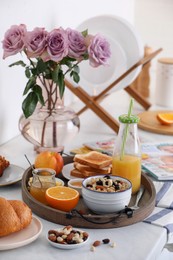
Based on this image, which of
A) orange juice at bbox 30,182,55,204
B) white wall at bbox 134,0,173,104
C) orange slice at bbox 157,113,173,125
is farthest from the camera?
white wall at bbox 134,0,173,104

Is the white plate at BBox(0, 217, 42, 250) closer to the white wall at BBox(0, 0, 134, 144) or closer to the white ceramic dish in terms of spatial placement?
the white ceramic dish

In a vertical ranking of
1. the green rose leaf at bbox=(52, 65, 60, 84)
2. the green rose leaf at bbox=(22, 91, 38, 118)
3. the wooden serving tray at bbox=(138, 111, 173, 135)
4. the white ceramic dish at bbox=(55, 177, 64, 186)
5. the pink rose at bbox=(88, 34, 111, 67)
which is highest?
the pink rose at bbox=(88, 34, 111, 67)

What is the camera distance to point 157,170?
167cm

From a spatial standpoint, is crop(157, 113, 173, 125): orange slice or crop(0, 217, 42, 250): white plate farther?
crop(157, 113, 173, 125): orange slice

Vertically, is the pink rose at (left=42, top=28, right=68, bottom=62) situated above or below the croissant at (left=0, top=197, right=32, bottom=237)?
above

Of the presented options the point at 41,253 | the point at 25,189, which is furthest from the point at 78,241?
the point at 25,189

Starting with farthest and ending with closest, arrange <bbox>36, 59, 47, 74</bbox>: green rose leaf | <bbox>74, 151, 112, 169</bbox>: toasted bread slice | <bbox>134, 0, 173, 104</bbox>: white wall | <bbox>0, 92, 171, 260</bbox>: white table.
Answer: <bbox>134, 0, 173, 104</bbox>: white wall → <bbox>36, 59, 47, 74</bbox>: green rose leaf → <bbox>74, 151, 112, 169</bbox>: toasted bread slice → <bbox>0, 92, 171, 260</bbox>: white table

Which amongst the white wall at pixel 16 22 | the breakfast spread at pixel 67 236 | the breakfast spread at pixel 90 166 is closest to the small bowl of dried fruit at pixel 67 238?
the breakfast spread at pixel 67 236

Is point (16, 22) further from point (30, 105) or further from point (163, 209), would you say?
point (163, 209)

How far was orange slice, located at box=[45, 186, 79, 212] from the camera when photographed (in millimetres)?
1332

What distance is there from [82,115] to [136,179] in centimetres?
89

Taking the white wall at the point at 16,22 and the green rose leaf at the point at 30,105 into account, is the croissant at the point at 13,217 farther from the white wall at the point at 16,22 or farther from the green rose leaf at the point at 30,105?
the white wall at the point at 16,22

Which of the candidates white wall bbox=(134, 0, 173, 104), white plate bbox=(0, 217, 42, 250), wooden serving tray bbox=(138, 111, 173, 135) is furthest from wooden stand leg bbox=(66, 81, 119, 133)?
white wall bbox=(134, 0, 173, 104)

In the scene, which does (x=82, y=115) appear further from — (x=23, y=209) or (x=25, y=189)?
(x=23, y=209)
